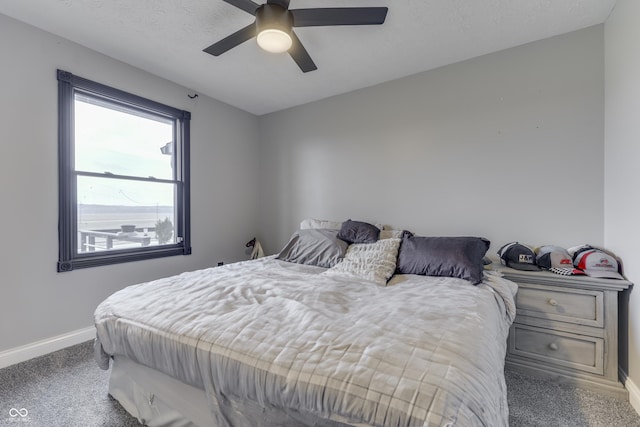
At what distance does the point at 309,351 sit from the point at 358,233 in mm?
1714

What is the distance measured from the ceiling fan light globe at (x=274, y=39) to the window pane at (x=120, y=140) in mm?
1857

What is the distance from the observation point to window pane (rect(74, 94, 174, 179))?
8.20 ft

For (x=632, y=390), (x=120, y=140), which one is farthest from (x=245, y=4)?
(x=632, y=390)

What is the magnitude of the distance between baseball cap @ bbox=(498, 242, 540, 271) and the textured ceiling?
66.4 inches

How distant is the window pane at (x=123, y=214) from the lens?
2520 millimetres

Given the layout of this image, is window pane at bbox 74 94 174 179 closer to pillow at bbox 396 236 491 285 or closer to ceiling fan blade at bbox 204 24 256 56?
ceiling fan blade at bbox 204 24 256 56

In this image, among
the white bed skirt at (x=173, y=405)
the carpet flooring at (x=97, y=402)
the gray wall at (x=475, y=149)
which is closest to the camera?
the white bed skirt at (x=173, y=405)

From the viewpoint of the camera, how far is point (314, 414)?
892mm

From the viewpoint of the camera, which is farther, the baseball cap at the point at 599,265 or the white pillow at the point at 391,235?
the white pillow at the point at 391,235

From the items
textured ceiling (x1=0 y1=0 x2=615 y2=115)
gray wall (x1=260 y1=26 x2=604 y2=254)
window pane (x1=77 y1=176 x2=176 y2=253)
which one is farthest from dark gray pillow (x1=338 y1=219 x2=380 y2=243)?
window pane (x1=77 y1=176 x2=176 y2=253)

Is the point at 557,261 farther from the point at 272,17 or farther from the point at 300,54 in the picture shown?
the point at 272,17

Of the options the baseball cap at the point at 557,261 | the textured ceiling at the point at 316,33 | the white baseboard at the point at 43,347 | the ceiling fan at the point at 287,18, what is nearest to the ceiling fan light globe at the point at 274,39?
the ceiling fan at the point at 287,18

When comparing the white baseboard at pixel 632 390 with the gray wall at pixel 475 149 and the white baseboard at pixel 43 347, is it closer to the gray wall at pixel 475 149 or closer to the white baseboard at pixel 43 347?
the gray wall at pixel 475 149

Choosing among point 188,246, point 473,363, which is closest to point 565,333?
point 473,363
